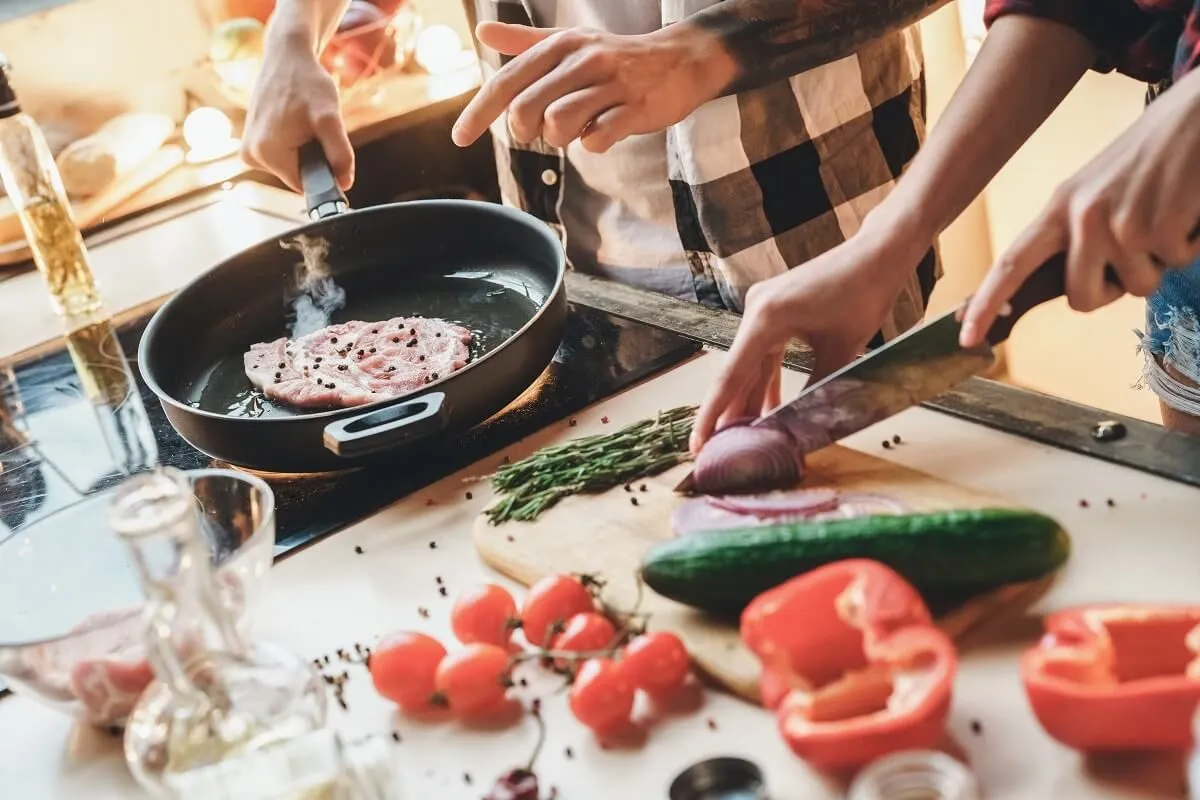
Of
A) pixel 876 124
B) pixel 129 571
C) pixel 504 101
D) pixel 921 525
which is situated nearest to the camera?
pixel 921 525

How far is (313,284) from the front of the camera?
5.75ft

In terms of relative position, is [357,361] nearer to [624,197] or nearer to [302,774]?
[624,197]

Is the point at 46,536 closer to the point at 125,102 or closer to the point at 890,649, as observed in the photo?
the point at 890,649

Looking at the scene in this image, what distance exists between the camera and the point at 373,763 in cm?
85

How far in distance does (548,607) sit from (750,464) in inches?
9.3

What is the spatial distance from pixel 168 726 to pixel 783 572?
45 centimetres

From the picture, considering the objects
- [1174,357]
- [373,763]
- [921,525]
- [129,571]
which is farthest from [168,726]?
[1174,357]

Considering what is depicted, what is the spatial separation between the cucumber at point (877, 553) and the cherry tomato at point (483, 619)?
0.40ft

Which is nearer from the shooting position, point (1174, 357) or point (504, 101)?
Result: point (504, 101)

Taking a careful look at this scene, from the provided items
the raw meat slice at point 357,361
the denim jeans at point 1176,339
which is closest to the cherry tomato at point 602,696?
the raw meat slice at point 357,361

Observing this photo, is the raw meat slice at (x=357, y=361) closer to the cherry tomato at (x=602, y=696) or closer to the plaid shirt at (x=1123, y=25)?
the cherry tomato at (x=602, y=696)

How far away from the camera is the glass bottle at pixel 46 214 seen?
1.94m

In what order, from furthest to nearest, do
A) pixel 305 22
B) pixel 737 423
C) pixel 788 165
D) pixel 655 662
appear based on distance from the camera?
pixel 305 22
pixel 788 165
pixel 737 423
pixel 655 662

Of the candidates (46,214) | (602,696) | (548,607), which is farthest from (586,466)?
(46,214)
